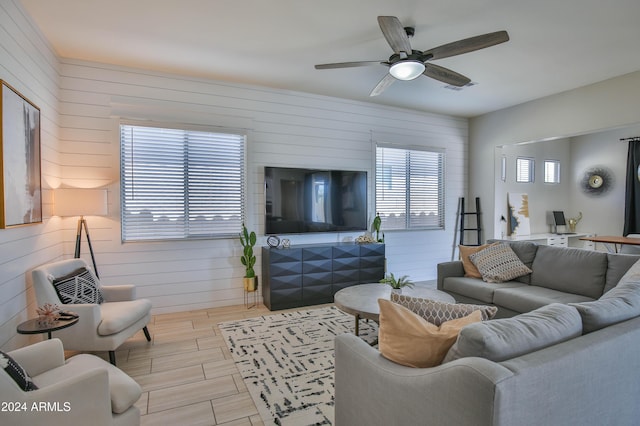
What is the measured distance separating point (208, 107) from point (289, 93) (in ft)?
3.77

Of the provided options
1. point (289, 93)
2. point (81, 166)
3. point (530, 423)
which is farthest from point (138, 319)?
point (289, 93)

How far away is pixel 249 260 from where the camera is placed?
4.31 m

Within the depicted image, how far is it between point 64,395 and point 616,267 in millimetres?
4130

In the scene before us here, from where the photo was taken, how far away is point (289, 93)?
185 inches

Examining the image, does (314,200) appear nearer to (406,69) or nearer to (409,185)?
(409,185)

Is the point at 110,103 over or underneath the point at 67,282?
over

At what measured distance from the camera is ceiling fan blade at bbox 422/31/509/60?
2.49 meters

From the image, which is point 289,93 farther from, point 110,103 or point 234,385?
point 234,385

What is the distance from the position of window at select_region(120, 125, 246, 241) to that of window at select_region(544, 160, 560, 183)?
6.30 meters

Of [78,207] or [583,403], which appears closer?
[583,403]

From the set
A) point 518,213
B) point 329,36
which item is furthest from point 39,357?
point 518,213

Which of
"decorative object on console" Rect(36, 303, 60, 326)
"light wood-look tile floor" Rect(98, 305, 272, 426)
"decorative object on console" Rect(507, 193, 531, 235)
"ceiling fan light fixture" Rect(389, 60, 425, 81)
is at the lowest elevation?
"light wood-look tile floor" Rect(98, 305, 272, 426)

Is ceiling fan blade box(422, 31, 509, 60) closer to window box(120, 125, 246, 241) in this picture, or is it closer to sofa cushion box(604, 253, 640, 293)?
sofa cushion box(604, 253, 640, 293)

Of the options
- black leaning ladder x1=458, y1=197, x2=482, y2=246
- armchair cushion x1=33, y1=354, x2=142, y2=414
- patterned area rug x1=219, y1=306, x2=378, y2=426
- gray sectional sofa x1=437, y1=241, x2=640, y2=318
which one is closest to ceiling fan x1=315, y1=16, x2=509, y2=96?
gray sectional sofa x1=437, y1=241, x2=640, y2=318
